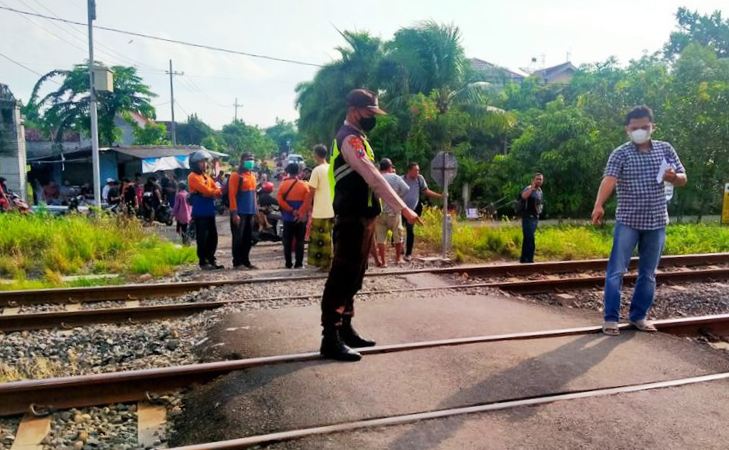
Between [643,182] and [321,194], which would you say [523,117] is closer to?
[321,194]

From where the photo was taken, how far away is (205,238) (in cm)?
945

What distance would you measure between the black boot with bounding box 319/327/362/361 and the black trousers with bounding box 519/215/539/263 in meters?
6.24

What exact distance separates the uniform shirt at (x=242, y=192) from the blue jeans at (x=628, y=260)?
19.4 ft

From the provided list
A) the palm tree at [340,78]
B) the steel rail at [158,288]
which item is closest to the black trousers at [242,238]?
the steel rail at [158,288]

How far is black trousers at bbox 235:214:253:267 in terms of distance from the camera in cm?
943

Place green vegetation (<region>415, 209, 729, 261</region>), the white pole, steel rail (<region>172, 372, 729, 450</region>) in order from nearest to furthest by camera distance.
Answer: steel rail (<region>172, 372, 729, 450</region>) → the white pole → green vegetation (<region>415, 209, 729, 261</region>)

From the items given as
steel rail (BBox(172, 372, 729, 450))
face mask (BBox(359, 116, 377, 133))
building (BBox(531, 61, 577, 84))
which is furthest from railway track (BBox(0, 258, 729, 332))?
building (BBox(531, 61, 577, 84))

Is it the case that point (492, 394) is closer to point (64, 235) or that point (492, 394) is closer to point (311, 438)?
point (311, 438)

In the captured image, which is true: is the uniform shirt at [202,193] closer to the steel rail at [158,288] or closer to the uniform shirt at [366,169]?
the steel rail at [158,288]

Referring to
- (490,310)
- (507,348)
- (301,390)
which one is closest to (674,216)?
(490,310)

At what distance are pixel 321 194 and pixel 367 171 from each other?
451 centimetres

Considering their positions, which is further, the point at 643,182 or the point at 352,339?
the point at 643,182

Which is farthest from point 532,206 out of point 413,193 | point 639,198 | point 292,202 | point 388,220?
point 639,198

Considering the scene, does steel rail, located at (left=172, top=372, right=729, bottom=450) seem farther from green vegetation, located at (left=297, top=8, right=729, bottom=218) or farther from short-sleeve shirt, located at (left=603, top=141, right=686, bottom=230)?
green vegetation, located at (left=297, top=8, right=729, bottom=218)
